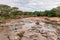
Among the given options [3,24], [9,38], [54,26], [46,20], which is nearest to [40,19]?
[46,20]

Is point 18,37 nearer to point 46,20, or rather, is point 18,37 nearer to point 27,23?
point 27,23

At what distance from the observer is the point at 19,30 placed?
10.2 m

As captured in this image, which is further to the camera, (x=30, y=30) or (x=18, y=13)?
(x=18, y=13)

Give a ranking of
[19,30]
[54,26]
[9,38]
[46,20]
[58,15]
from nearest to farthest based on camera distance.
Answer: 1. [9,38]
2. [19,30]
3. [54,26]
4. [46,20]
5. [58,15]

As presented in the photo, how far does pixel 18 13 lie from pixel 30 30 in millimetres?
4166

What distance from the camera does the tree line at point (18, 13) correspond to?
43.3ft

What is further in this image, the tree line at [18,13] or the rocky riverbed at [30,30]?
the tree line at [18,13]

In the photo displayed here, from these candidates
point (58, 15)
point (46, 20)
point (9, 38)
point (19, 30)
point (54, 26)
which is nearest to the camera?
point (9, 38)

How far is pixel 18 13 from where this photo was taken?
1415 cm

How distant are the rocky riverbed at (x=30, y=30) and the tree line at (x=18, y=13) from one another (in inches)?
57.1

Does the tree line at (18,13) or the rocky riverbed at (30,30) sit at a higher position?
the tree line at (18,13)

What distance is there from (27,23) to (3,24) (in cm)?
120

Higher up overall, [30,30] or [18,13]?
[18,13]

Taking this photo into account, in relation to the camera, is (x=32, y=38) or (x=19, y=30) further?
(x=19, y=30)
